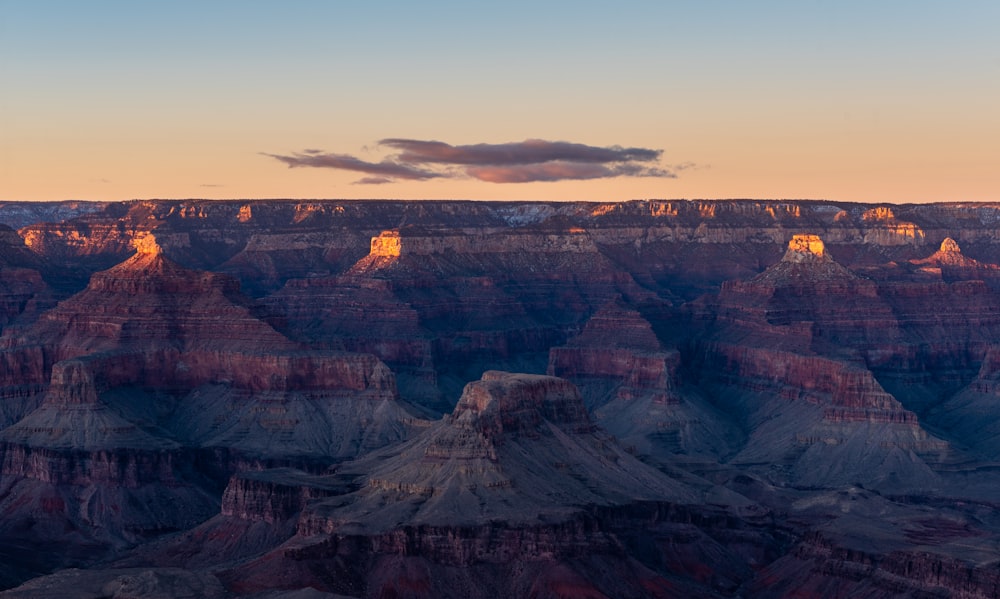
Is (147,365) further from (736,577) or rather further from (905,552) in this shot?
(905,552)

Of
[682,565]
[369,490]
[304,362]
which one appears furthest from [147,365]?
[682,565]

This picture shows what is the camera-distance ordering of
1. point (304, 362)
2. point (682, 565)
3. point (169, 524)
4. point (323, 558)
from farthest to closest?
point (304, 362) → point (169, 524) → point (682, 565) → point (323, 558)

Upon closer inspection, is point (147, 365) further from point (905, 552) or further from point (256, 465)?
point (905, 552)

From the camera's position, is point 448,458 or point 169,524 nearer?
point 448,458

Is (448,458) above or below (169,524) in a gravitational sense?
above

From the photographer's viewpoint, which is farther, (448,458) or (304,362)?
(304,362)

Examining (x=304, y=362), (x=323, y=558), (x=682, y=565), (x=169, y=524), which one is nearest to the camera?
(x=323, y=558)

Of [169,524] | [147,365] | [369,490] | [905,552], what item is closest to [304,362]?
[147,365]

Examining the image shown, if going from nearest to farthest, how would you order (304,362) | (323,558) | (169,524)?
(323,558), (169,524), (304,362)
